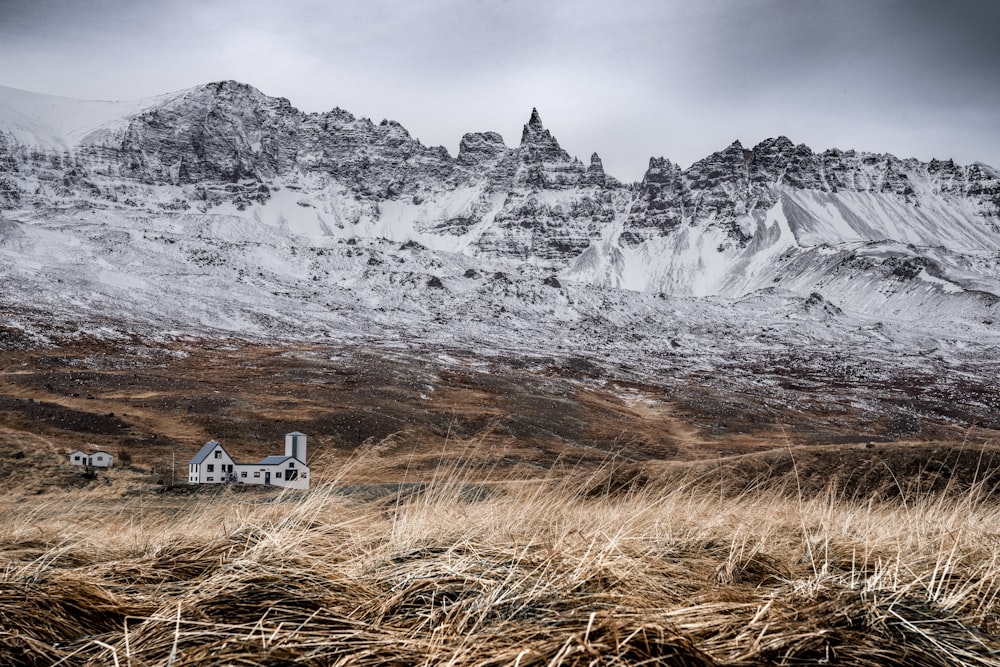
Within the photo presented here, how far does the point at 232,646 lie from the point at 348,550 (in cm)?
A: 133

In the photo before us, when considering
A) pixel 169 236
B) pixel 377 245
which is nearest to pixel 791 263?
pixel 377 245

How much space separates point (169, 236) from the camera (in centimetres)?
13088

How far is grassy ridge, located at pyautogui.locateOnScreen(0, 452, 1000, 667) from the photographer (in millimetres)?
1916

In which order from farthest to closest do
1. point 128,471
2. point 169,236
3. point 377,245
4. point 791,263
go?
1. point 791,263
2. point 377,245
3. point 169,236
4. point 128,471

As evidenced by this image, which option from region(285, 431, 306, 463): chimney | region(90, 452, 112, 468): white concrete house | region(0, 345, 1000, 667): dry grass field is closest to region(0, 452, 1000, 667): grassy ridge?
region(0, 345, 1000, 667): dry grass field

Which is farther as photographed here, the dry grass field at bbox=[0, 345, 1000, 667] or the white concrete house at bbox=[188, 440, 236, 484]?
the white concrete house at bbox=[188, 440, 236, 484]

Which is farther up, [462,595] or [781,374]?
[462,595]

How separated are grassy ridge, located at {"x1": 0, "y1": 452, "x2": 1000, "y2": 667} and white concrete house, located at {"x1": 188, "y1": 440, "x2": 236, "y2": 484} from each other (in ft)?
74.5

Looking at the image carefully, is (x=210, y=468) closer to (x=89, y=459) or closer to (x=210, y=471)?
(x=210, y=471)

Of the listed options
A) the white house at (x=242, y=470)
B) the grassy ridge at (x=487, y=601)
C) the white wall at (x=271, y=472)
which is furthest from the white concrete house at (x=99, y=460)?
the grassy ridge at (x=487, y=601)

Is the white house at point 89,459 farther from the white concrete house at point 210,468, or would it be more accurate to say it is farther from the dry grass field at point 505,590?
the dry grass field at point 505,590

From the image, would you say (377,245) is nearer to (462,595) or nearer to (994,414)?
(994,414)

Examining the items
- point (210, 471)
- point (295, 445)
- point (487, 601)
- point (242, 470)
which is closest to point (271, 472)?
point (242, 470)

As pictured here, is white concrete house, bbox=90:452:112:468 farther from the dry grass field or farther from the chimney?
the dry grass field
